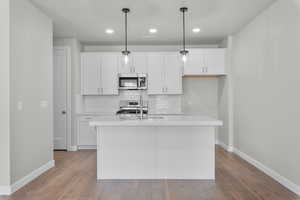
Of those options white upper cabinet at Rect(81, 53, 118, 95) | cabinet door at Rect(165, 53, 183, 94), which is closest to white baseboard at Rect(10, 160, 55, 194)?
white upper cabinet at Rect(81, 53, 118, 95)

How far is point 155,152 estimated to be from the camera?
3400mm

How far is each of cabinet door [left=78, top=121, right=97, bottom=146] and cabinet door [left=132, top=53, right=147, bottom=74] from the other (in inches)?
71.0

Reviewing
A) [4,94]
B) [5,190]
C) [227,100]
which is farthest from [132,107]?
[5,190]

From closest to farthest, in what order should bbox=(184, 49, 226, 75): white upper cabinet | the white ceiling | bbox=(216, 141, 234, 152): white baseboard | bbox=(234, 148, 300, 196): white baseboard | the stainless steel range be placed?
1. bbox=(234, 148, 300, 196): white baseboard
2. the white ceiling
3. bbox=(216, 141, 234, 152): white baseboard
4. bbox=(184, 49, 226, 75): white upper cabinet
5. the stainless steel range

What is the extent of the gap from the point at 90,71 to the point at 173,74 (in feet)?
6.81

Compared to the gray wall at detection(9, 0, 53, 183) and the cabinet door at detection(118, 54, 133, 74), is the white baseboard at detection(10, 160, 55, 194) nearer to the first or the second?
the gray wall at detection(9, 0, 53, 183)

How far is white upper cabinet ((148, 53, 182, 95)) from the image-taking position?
562 cm

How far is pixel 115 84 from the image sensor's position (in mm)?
5633

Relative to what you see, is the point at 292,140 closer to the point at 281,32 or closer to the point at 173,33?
the point at 281,32

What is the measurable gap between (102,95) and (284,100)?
421cm

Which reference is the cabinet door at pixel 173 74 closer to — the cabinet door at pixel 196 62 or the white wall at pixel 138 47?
the cabinet door at pixel 196 62

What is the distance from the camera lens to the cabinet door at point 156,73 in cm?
563

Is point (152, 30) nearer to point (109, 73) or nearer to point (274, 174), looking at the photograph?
→ point (109, 73)

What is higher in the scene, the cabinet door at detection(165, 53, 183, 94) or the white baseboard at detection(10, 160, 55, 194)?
the cabinet door at detection(165, 53, 183, 94)
